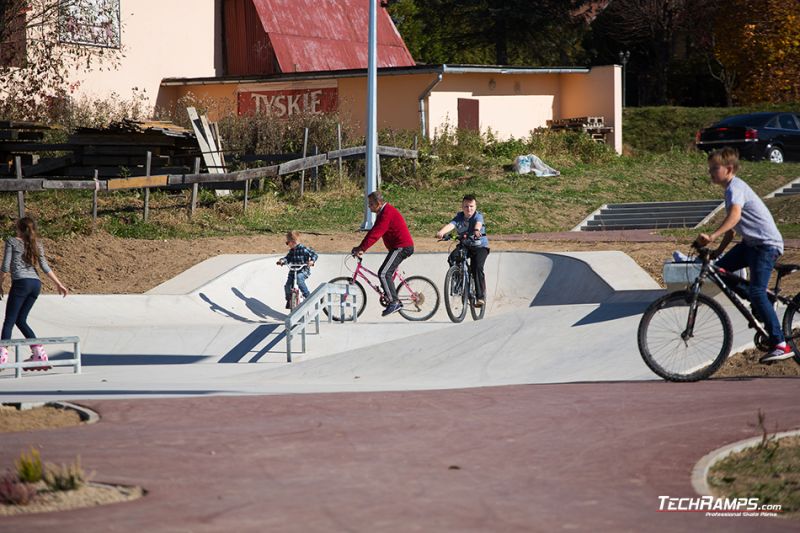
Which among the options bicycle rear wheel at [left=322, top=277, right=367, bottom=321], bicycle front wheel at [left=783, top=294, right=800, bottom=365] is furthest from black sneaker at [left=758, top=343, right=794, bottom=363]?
bicycle rear wheel at [left=322, top=277, right=367, bottom=321]

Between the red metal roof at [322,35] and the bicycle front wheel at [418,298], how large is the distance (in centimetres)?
2329

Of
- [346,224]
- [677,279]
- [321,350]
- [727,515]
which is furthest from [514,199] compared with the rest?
[727,515]

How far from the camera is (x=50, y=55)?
3234 cm

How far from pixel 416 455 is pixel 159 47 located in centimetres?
3297

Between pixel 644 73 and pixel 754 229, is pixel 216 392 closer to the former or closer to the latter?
pixel 754 229

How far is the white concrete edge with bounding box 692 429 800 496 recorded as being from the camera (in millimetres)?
5531

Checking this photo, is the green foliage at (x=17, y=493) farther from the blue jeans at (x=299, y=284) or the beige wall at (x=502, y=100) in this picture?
the beige wall at (x=502, y=100)

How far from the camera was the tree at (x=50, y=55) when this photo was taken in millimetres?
31391

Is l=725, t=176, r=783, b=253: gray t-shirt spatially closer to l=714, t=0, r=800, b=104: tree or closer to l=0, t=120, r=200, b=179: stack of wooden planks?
l=0, t=120, r=200, b=179: stack of wooden planks

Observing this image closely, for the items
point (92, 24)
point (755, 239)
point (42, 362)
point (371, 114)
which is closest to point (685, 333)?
point (755, 239)

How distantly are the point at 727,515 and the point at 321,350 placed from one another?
8.31 meters

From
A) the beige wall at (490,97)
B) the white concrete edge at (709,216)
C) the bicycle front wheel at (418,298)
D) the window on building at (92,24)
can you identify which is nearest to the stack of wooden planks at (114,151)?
the window on building at (92,24)

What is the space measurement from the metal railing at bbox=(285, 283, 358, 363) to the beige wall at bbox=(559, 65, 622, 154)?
2238 centimetres

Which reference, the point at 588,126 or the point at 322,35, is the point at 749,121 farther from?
the point at 322,35
